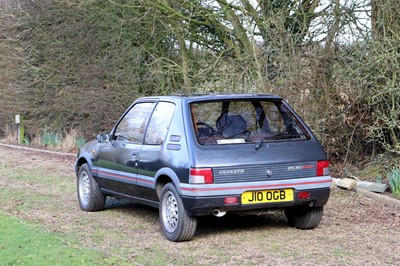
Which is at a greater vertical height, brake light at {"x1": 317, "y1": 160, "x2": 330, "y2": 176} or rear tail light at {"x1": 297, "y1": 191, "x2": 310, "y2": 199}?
brake light at {"x1": 317, "y1": 160, "x2": 330, "y2": 176}

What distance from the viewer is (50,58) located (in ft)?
75.4

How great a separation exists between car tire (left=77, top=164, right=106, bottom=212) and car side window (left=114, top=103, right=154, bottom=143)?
0.81 meters

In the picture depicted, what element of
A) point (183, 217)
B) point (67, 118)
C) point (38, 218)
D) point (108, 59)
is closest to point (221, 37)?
point (108, 59)

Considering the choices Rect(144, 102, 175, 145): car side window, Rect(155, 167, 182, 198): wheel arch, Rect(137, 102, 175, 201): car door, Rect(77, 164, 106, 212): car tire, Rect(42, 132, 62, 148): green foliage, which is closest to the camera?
Rect(155, 167, 182, 198): wheel arch

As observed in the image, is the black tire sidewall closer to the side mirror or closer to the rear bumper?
the rear bumper

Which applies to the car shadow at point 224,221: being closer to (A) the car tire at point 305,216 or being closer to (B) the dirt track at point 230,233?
(B) the dirt track at point 230,233

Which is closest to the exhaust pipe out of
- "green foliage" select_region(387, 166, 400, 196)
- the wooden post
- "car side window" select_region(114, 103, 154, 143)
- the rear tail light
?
the rear tail light

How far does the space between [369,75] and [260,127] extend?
390 centimetres

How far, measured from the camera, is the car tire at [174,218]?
818 centimetres

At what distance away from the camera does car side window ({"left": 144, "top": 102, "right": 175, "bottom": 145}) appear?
8922 millimetres

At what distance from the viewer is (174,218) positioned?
841 centimetres

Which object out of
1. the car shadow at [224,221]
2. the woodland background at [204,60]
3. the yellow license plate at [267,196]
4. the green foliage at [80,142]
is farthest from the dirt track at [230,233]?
the green foliage at [80,142]

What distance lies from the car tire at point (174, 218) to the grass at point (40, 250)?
1009mm

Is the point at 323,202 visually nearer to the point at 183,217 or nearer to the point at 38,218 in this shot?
the point at 183,217
